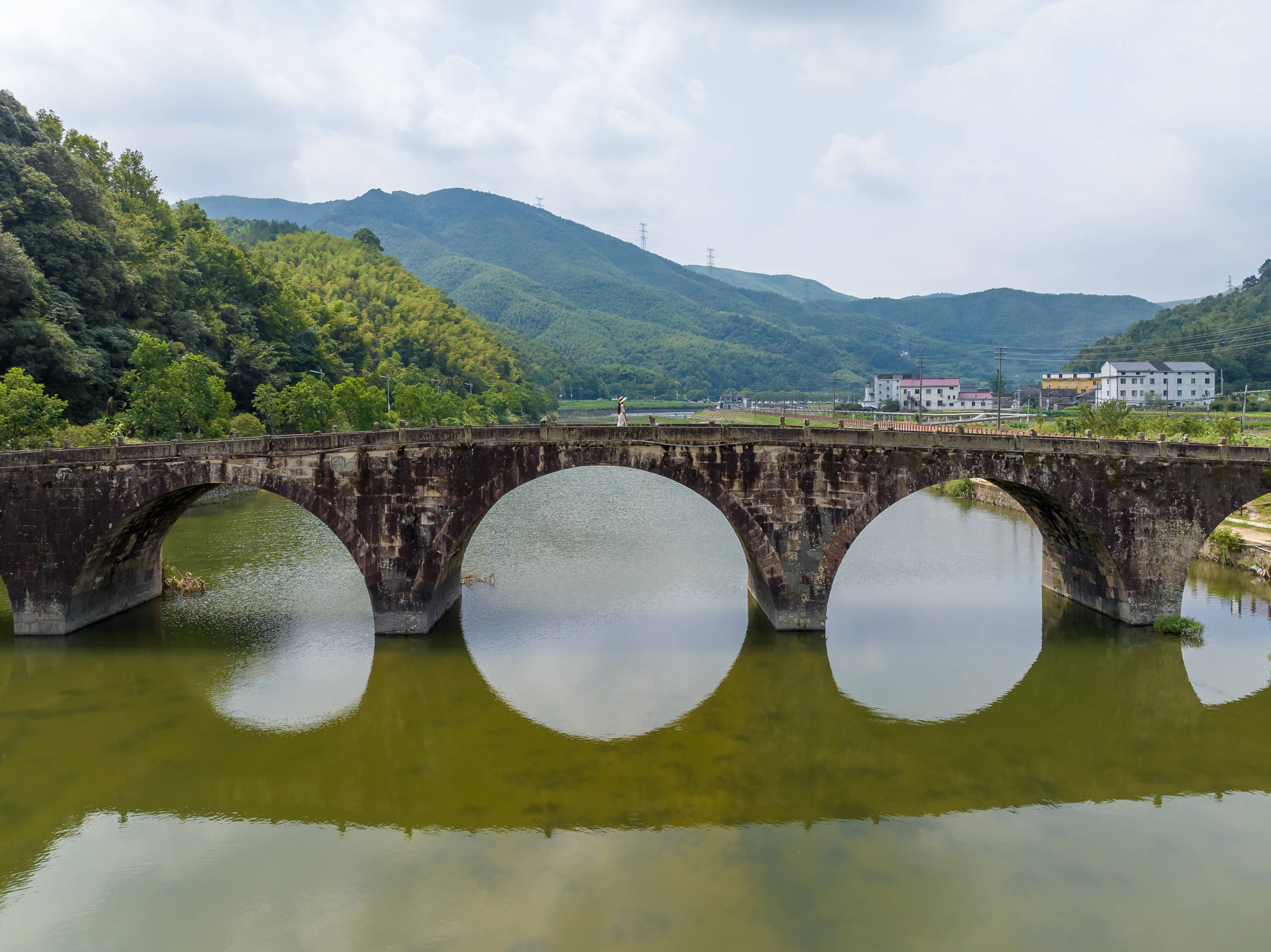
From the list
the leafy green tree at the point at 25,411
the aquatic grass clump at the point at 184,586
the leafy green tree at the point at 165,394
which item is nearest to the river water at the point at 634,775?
the aquatic grass clump at the point at 184,586

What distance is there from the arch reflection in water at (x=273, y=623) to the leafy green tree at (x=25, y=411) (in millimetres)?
6510

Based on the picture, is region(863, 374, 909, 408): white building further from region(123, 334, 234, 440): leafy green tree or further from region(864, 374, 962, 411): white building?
region(123, 334, 234, 440): leafy green tree

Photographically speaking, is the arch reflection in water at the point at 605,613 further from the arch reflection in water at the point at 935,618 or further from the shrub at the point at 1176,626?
the shrub at the point at 1176,626

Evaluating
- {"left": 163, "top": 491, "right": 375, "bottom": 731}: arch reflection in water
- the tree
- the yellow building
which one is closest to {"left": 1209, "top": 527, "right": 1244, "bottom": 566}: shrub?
{"left": 163, "top": 491, "right": 375, "bottom": 731}: arch reflection in water

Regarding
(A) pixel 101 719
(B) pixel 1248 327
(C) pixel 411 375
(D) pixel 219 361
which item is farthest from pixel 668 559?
(B) pixel 1248 327

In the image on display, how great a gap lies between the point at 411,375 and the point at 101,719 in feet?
198

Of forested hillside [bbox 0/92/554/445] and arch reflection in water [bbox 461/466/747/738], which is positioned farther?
forested hillside [bbox 0/92/554/445]

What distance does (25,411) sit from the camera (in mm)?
31172

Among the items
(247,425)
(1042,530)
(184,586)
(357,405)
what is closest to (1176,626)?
(1042,530)

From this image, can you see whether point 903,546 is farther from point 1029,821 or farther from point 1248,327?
point 1248,327

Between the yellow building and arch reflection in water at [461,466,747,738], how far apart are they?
96345mm

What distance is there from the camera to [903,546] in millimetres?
37312

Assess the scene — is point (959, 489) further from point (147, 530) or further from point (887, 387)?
point (887, 387)

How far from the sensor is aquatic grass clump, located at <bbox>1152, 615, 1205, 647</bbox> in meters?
23.9
